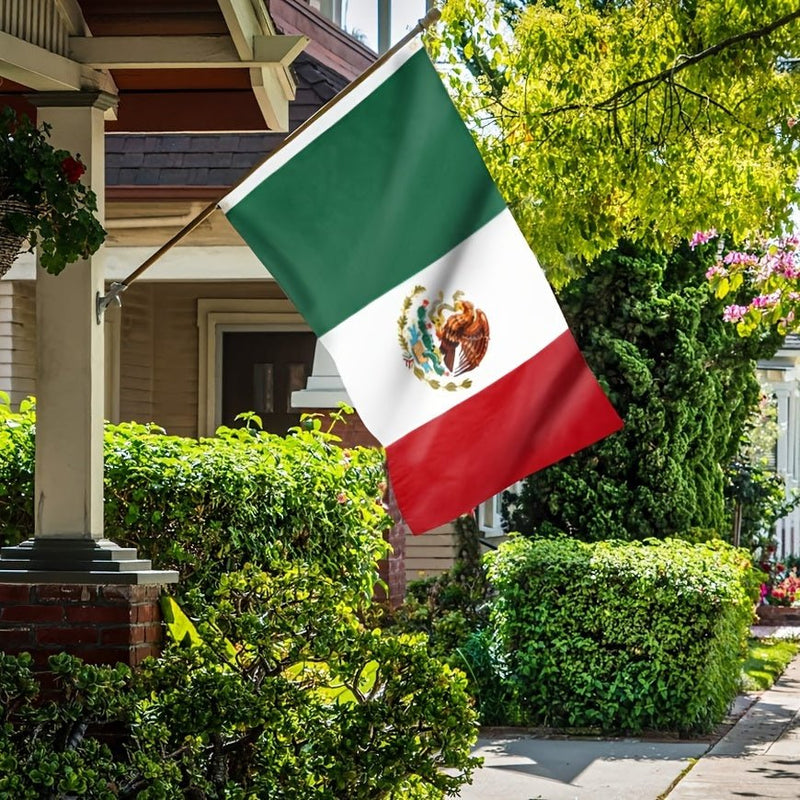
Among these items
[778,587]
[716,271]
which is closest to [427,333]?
[716,271]

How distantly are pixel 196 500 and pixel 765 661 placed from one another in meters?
8.56

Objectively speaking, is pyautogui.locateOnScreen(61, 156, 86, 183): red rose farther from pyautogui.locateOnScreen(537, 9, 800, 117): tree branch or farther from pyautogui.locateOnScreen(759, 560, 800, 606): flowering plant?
pyautogui.locateOnScreen(759, 560, 800, 606): flowering plant

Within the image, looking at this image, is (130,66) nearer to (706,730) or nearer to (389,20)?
(706,730)

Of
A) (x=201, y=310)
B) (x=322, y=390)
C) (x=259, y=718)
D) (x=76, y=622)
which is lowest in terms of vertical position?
(x=259, y=718)

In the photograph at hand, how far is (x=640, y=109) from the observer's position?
8828 millimetres

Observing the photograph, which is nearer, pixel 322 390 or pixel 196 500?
pixel 196 500

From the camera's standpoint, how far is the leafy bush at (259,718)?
5266mm

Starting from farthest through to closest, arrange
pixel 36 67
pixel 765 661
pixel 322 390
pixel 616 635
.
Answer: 1. pixel 765 661
2. pixel 322 390
3. pixel 616 635
4. pixel 36 67

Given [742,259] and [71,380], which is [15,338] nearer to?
[742,259]

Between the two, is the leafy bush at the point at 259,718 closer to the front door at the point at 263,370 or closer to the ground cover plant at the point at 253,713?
the ground cover plant at the point at 253,713

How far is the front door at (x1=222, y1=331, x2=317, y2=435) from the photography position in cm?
1390

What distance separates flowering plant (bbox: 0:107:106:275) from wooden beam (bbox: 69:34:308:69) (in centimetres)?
66

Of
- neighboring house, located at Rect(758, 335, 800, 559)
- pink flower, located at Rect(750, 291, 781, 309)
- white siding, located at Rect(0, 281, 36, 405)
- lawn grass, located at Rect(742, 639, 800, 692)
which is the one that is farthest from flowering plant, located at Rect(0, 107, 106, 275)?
neighboring house, located at Rect(758, 335, 800, 559)

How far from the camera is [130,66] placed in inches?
237
